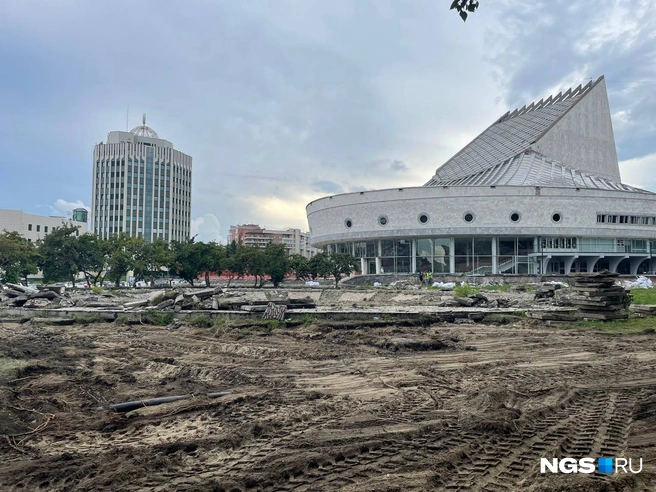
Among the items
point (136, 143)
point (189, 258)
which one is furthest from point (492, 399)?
point (136, 143)

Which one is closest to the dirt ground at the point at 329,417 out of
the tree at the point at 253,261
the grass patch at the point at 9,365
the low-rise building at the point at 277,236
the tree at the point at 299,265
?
the grass patch at the point at 9,365

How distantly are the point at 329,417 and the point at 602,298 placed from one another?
13.8 m

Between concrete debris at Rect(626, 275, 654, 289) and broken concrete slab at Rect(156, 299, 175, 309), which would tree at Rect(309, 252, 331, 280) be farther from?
broken concrete slab at Rect(156, 299, 175, 309)

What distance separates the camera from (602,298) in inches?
648

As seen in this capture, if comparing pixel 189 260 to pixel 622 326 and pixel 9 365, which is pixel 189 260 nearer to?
pixel 9 365

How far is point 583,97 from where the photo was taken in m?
69.1

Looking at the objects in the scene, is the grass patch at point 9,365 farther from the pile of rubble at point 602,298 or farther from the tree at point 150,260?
the tree at point 150,260

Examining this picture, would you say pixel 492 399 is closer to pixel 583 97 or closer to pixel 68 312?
pixel 68 312

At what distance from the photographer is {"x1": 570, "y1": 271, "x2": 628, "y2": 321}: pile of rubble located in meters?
16.4

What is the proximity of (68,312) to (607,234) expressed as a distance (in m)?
53.8

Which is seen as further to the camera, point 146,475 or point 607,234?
point 607,234

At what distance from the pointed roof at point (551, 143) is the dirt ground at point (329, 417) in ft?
179

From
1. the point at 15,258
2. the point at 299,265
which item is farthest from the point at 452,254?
the point at 15,258

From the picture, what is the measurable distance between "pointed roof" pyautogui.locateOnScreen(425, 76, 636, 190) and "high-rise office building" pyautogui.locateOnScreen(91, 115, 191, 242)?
65048mm
